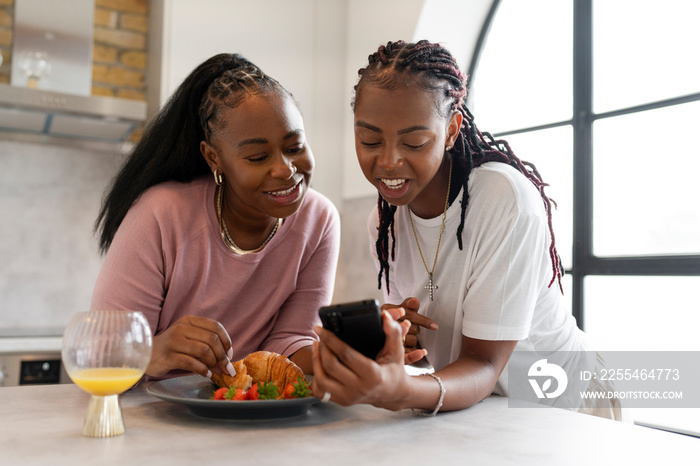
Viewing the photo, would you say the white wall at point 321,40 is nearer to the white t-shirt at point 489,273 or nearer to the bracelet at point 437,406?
the white t-shirt at point 489,273

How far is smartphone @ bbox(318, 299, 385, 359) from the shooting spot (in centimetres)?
83

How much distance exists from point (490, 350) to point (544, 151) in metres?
1.81

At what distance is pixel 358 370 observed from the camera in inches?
33.3

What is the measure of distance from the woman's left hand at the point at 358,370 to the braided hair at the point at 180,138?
75 cm

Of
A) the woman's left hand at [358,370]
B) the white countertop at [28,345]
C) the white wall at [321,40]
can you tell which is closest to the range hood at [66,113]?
the white wall at [321,40]

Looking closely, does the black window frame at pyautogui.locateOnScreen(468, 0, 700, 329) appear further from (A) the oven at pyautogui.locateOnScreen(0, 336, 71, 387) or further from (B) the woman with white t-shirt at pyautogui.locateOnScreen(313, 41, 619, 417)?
(A) the oven at pyautogui.locateOnScreen(0, 336, 71, 387)

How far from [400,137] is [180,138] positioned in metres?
0.61

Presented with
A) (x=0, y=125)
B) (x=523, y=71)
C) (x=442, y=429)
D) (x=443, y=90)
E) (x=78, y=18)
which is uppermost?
(x=78, y=18)

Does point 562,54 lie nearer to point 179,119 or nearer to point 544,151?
point 544,151

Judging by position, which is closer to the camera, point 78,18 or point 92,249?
point 78,18

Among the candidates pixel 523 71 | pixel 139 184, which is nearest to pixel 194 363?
pixel 139 184

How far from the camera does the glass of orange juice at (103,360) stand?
0.87 meters

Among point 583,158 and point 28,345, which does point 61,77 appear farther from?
point 583,158

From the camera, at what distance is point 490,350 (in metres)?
1.12
